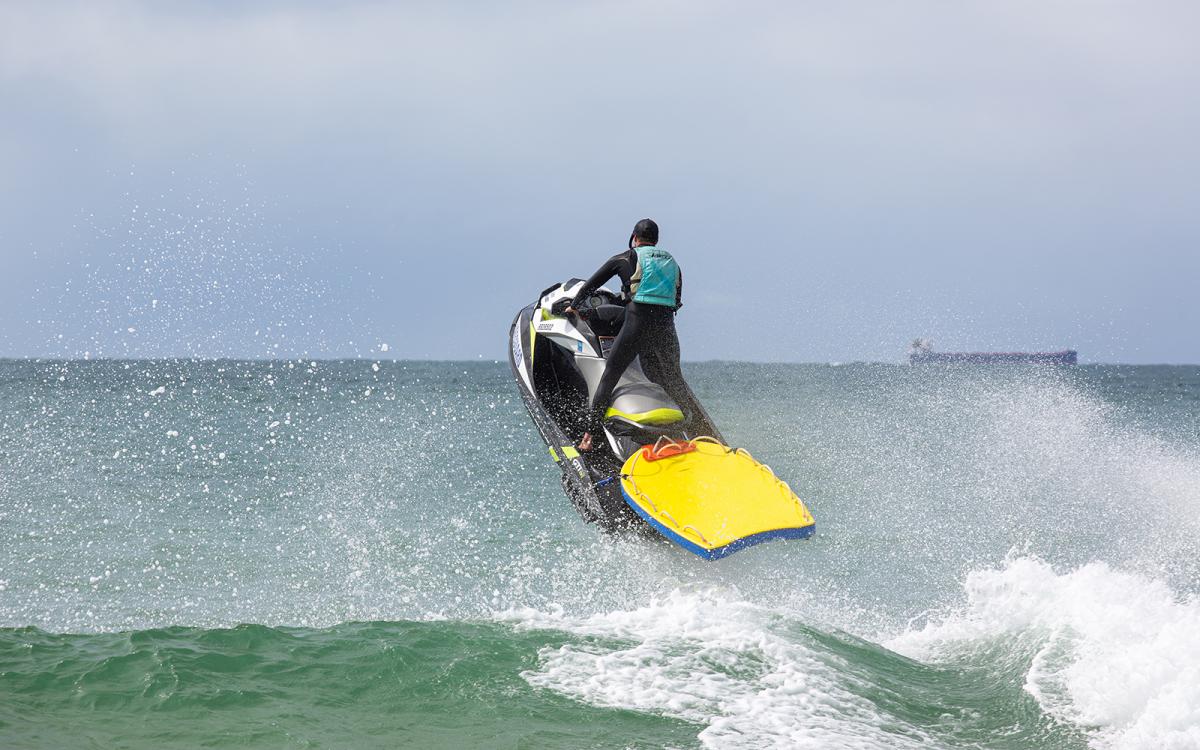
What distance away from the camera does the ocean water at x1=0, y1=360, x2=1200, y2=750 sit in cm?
509

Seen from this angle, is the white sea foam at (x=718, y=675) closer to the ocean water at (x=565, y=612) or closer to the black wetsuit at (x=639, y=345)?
the ocean water at (x=565, y=612)

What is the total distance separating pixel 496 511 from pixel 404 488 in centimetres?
257

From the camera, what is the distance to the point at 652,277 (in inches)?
279

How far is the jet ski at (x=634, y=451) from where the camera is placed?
19.5ft

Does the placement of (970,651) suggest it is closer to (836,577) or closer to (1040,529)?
(836,577)

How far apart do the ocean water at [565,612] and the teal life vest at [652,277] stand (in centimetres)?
164

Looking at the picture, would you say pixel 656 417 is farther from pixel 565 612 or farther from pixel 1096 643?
pixel 1096 643

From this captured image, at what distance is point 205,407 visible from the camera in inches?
1399

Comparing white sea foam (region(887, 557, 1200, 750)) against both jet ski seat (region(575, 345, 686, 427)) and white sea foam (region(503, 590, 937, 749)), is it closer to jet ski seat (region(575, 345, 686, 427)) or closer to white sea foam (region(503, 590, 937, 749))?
white sea foam (region(503, 590, 937, 749))

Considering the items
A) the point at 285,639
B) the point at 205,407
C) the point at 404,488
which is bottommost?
the point at 205,407

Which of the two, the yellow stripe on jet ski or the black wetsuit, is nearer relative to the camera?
the yellow stripe on jet ski

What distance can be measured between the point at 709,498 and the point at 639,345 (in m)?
1.45

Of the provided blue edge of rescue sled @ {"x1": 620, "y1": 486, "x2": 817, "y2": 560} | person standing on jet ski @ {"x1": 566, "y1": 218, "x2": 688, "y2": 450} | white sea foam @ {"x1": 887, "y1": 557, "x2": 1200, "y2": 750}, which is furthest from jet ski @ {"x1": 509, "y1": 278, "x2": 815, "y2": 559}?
white sea foam @ {"x1": 887, "y1": 557, "x2": 1200, "y2": 750}

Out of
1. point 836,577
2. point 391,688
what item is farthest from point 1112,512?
point 391,688
